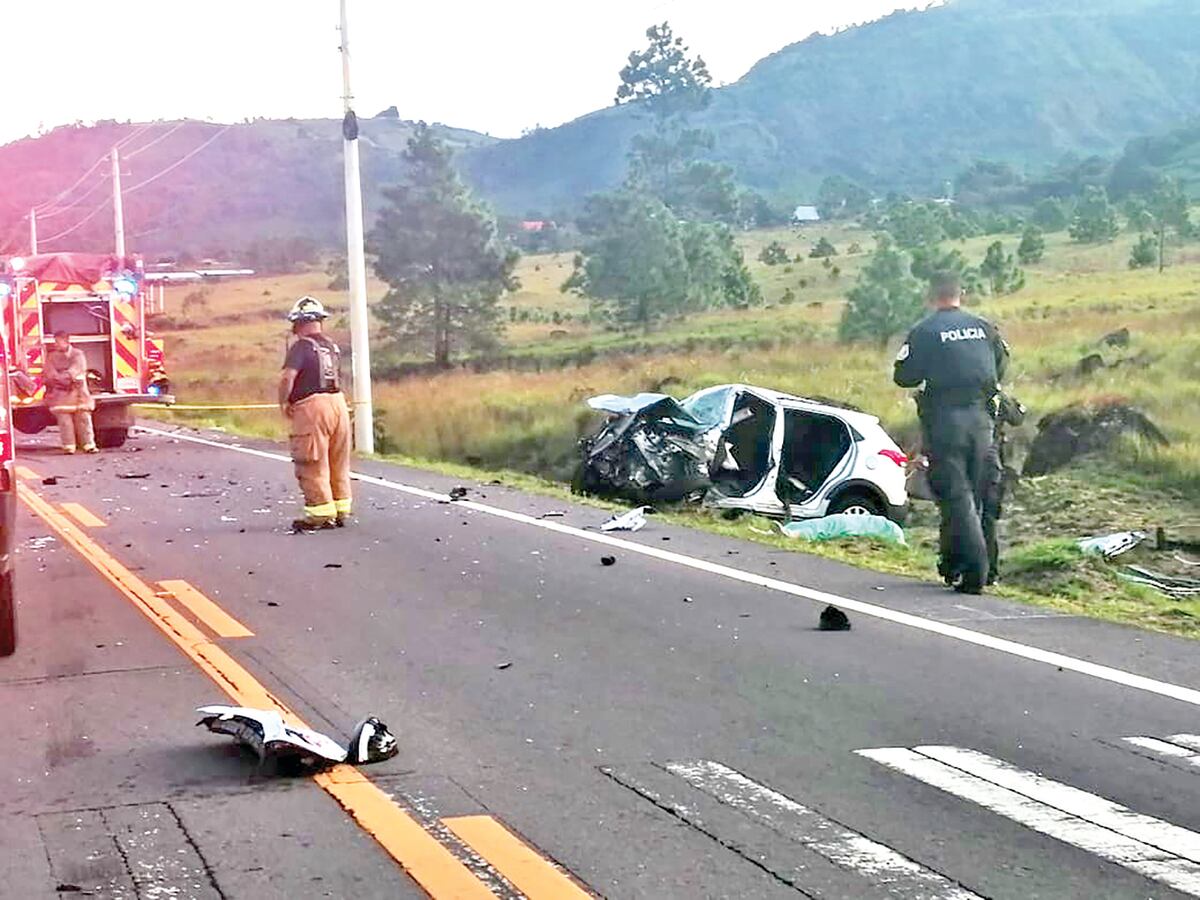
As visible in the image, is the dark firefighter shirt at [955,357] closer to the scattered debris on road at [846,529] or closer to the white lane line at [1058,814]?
the scattered debris on road at [846,529]

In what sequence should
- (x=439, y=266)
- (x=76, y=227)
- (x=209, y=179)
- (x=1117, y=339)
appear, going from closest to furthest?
(x=1117, y=339) → (x=439, y=266) → (x=76, y=227) → (x=209, y=179)

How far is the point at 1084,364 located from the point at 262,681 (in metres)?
23.1

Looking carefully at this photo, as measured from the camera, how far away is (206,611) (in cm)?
1012

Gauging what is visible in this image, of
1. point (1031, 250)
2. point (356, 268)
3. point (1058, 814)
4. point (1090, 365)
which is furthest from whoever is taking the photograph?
point (1031, 250)

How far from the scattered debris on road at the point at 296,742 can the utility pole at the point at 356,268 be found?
1640 cm

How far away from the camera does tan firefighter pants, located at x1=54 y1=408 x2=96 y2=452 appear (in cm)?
2358

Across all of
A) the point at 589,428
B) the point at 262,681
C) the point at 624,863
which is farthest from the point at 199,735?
the point at 589,428

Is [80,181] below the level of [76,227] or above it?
above

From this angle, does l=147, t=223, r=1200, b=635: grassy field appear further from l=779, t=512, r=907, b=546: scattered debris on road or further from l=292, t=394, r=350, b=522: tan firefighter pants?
l=292, t=394, r=350, b=522: tan firefighter pants

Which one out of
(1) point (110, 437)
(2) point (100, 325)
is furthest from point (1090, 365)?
(2) point (100, 325)

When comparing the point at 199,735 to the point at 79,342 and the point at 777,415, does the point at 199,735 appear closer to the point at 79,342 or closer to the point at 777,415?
the point at 777,415

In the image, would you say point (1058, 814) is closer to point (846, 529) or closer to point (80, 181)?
point (846, 529)

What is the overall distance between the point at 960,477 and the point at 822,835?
5.50 metres

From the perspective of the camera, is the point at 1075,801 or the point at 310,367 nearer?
the point at 1075,801
